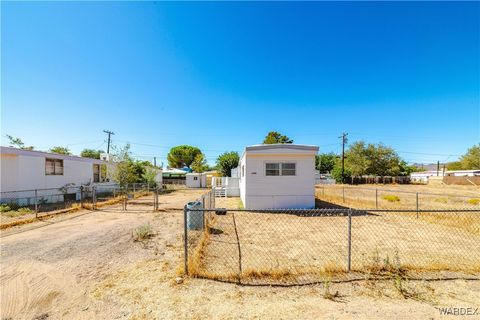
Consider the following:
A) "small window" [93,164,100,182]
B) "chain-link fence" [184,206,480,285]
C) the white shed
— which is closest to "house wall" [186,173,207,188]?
the white shed

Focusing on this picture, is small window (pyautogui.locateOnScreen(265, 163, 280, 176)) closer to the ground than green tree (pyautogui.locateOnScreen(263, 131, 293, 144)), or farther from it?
closer to the ground

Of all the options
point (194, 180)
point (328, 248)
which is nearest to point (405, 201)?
point (328, 248)

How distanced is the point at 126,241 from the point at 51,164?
42.0ft

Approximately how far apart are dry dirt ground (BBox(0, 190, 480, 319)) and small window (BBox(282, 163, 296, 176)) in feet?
24.6

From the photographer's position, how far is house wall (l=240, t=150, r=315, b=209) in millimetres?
11258

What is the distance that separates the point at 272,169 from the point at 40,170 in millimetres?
14495

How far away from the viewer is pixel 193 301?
3.23 metres

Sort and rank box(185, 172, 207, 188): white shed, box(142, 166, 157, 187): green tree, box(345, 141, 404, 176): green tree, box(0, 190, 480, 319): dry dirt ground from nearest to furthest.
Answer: box(0, 190, 480, 319): dry dirt ground < box(142, 166, 157, 187): green tree < box(185, 172, 207, 188): white shed < box(345, 141, 404, 176): green tree

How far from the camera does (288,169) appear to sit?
11.3 m

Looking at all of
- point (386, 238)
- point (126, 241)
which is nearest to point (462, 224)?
point (386, 238)

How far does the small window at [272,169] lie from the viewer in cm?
1134

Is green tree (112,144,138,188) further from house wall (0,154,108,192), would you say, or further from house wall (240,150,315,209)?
house wall (240,150,315,209)

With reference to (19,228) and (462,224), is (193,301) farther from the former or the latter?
(462,224)

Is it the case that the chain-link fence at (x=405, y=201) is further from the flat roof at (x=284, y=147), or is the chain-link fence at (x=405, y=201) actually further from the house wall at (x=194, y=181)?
the house wall at (x=194, y=181)
